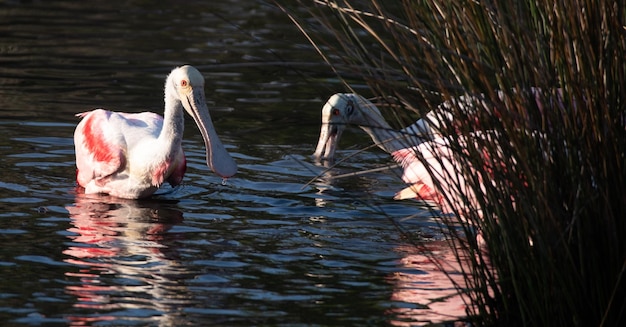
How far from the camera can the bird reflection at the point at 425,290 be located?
209 inches

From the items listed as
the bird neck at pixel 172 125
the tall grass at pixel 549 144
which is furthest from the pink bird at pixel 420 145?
the bird neck at pixel 172 125

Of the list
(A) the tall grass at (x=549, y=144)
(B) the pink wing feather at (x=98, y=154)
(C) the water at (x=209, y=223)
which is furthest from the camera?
(B) the pink wing feather at (x=98, y=154)

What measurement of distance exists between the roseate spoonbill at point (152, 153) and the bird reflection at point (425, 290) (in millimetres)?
2011

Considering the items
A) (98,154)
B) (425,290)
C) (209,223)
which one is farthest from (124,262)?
(98,154)

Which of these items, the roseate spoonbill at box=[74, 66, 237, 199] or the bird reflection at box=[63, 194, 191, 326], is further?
the roseate spoonbill at box=[74, 66, 237, 199]

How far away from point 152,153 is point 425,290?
9.42 ft

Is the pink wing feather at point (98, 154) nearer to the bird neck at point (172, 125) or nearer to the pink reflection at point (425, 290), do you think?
the bird neck at point (172, 125)

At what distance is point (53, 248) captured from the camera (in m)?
6.59

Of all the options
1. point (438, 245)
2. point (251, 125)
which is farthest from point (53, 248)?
point (251, 125)

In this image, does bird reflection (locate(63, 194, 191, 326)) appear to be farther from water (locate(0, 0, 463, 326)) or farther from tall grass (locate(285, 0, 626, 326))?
tall grass (locate(285, 0, 626, 326))

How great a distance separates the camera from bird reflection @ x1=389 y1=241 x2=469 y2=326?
5316mm

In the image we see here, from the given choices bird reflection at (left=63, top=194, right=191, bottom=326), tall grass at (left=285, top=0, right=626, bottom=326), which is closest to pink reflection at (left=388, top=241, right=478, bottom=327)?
tall grass at (left=285, top=0, right=626, bottom=326)

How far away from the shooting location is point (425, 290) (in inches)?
233

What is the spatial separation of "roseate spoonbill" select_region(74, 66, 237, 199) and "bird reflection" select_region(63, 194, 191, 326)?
0.12 m
